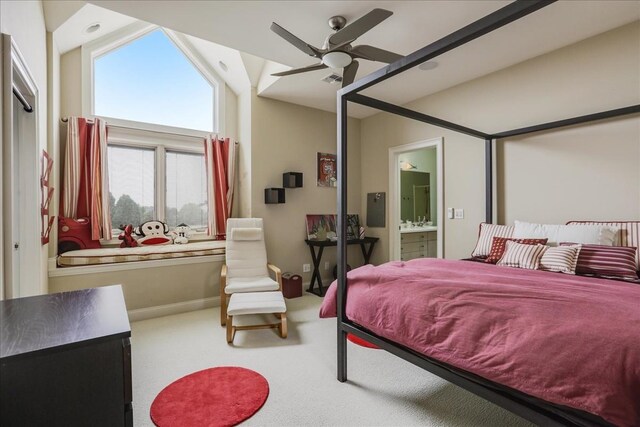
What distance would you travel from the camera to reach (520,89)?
10.3ft

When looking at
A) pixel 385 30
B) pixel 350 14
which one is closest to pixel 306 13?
pixel 350 14

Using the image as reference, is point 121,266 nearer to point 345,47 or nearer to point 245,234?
point 245,234

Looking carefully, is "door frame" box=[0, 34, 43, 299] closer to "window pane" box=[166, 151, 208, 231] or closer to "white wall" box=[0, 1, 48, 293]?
"white wall" box=[0, 1, 48, 293]

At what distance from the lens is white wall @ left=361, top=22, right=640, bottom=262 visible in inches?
99.4

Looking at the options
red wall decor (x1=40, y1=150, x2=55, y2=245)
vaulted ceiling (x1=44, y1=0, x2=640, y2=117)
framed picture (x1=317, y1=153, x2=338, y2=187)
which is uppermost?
vaulted ceiling (x1=44, y1=0, x2=640, y2=117)

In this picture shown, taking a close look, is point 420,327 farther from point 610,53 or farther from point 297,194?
point 297,194

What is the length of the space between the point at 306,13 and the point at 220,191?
250 cm

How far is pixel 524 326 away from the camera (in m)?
1.29

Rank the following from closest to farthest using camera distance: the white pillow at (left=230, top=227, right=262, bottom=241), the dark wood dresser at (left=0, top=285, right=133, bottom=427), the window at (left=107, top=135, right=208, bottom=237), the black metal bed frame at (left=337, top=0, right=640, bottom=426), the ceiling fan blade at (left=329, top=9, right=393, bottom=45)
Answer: the dark wood dresser at (left=0, top=285, right=133, bottom=427), the black metal bed frame at (left=337, top=0, right=640, bottom=426), the ceiling fan blade at (left=329, top=9, right=393, bottom=45), the white pillow at (left=230, top=227, right=262, bottom=241), the window at (left=107, top=135, right=208, bottom=237)

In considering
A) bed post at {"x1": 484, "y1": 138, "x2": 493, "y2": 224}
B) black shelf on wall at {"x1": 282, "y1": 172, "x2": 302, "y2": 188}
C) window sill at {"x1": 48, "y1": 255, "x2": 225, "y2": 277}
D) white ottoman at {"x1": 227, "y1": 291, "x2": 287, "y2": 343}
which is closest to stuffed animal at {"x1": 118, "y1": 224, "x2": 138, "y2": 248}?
window sill at {"x1": 48, "y1": 255, "x2": 225, "y2": 277}

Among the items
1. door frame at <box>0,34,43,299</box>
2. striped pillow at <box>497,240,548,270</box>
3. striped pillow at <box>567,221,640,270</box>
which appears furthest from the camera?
striped pillow at <box>497,240,548,270</box>

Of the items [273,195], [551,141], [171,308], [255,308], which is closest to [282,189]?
[273,195]

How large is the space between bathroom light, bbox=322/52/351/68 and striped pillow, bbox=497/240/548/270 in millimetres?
2015

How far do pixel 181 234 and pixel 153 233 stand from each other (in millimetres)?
321
